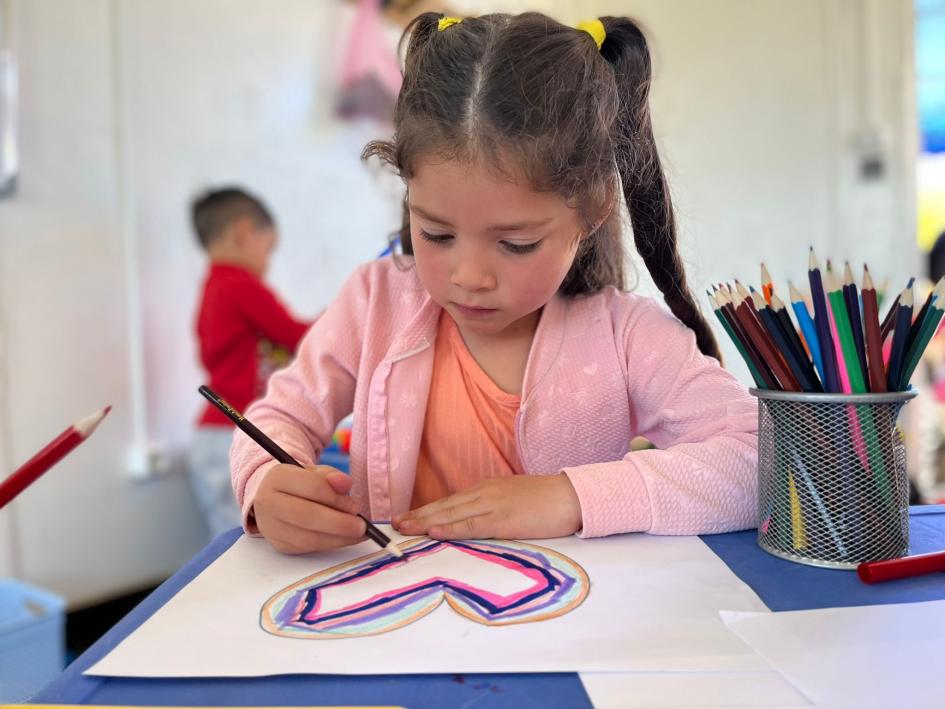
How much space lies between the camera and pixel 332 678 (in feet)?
1.23

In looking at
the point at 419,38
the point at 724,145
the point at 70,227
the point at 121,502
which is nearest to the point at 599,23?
the point at 419,38

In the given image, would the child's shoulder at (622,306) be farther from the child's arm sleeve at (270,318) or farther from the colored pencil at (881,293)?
the child's arm sleeve at (270,318)

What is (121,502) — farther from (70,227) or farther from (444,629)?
(444,629)

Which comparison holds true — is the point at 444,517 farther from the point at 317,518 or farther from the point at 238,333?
the point at 238,333

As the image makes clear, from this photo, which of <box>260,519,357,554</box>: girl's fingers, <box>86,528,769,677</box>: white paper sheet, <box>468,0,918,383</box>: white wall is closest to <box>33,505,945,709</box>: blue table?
<box>86,528,769,677</box>: white paper sheet

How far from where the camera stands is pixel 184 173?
6.17 ft

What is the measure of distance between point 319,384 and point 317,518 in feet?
0.74

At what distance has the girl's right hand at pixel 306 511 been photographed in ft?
1.77

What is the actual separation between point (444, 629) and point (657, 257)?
1.44ft

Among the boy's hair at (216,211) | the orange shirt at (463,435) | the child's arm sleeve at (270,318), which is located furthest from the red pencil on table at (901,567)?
the boy's hair at (216,211)

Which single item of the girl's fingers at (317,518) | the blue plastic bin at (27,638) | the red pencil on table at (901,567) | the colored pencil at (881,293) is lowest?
the blue plastic bin at (27,638)

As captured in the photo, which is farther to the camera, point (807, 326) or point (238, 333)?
point (238, 333)

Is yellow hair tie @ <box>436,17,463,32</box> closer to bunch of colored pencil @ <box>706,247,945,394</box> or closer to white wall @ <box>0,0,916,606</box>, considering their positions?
bunch of colored pencil @ <box>706,247,945,394</box>

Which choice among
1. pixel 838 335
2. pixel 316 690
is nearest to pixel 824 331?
pixel 838 335
